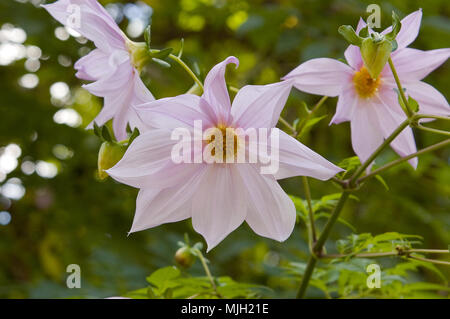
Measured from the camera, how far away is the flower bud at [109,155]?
654mm

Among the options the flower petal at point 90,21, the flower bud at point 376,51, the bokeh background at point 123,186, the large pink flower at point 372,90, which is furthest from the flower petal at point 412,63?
the bokeh background at point 123,186

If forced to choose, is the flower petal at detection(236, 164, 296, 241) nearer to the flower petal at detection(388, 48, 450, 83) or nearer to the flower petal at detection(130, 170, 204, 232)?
the flower petal at detection(130, 170, 204, 232)

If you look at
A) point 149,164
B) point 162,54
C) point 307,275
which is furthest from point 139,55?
point 307,275

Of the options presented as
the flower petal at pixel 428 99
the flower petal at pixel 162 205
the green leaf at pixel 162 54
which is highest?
the green leaf at pixel 162 54

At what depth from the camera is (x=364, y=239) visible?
2.47 ft

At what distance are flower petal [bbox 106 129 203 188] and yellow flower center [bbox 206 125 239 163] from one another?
5 centimetres

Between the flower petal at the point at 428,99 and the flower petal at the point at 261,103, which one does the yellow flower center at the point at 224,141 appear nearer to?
the flower petal at the point at 261,103

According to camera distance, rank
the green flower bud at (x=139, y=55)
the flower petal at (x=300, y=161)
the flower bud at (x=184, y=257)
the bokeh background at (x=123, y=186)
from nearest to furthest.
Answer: the flower petal at (x=300, y=161) < the green flower bud at (x=139, y=55) < the flower bud at (x=184, y=257) < the bokeh background at (x=123, y=186)

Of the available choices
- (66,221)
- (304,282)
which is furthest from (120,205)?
(304,282)

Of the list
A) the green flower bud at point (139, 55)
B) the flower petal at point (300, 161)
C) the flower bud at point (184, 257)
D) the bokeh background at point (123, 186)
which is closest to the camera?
the flower petal at point (300, 161)

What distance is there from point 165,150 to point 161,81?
1.38 meters

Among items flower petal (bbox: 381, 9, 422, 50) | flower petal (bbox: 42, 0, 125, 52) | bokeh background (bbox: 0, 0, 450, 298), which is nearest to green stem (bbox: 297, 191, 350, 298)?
flower petal (bbox: 381, 9, 422, 50)

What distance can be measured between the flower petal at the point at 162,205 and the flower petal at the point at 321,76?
0.20 m
